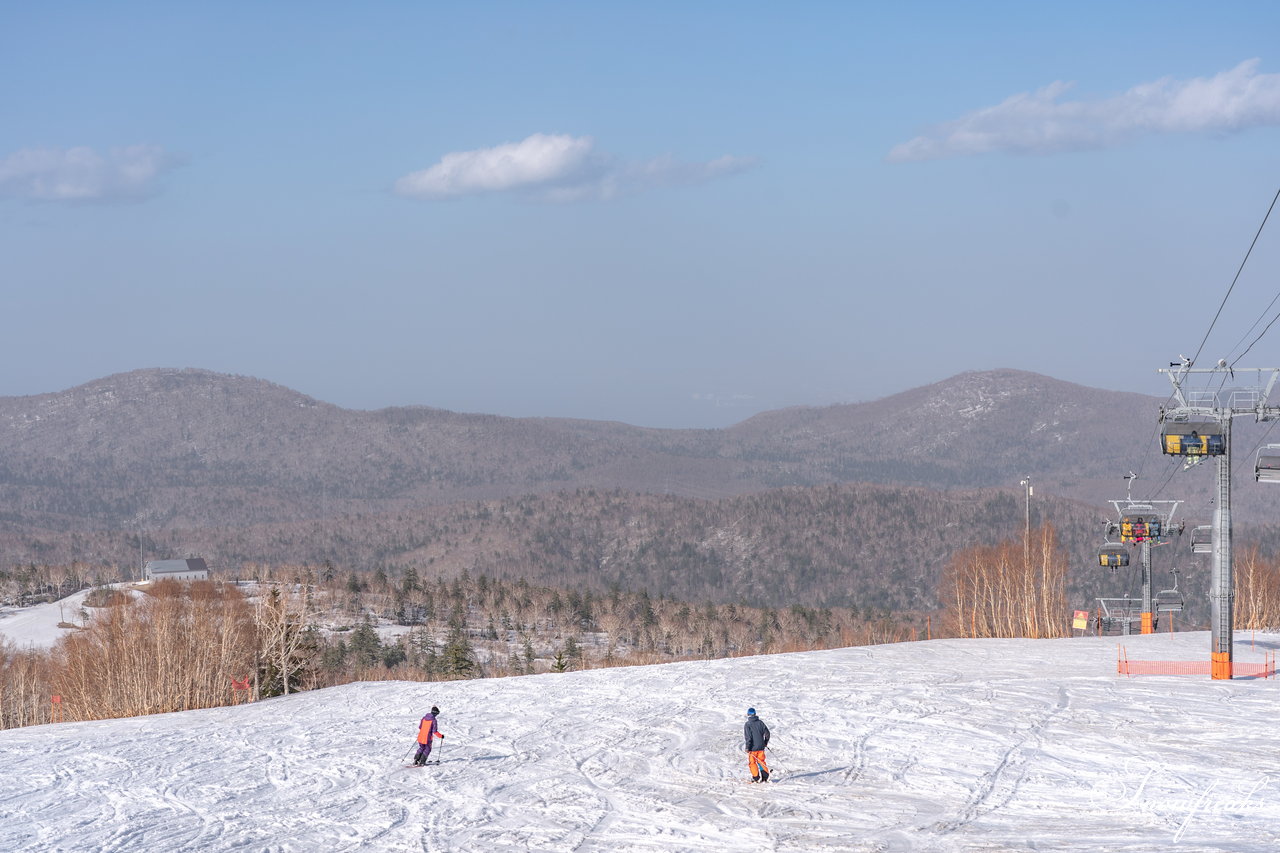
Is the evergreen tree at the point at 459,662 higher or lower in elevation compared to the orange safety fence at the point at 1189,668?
lower

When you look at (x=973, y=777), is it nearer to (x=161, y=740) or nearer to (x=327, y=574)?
(x=161, y=740)

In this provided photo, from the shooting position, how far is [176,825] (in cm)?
2216

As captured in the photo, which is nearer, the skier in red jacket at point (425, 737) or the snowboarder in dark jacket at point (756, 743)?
the snowboarder in dark jacket at point (756, 743)

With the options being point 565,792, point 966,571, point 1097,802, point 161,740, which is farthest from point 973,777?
point 966,571

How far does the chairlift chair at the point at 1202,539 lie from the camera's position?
4006 cm

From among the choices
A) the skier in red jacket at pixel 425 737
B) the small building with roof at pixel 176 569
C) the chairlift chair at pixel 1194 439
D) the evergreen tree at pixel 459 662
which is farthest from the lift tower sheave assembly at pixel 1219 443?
the small building with roof at pixel 176 569

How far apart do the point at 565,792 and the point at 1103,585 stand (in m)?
146

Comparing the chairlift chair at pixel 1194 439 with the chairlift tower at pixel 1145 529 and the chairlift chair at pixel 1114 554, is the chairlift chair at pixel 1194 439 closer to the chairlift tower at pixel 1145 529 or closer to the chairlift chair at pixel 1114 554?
the chairlift tower at pixel 1145 529


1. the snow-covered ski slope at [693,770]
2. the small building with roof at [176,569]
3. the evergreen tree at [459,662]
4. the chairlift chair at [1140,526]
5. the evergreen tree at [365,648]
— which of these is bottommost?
the small building with roof at [176,569]

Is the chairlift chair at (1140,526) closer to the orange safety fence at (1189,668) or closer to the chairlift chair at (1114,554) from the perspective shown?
the chairlift chair at (1114,554)

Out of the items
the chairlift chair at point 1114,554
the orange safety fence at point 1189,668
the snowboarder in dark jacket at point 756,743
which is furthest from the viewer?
the chairlift chair at point 1114,554

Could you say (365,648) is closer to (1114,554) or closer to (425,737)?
(1114,554)

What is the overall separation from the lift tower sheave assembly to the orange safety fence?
8.32ft

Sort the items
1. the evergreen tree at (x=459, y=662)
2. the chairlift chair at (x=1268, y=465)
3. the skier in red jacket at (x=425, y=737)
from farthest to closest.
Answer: the evergreen tree at (x=459, y=662), the chairlift chair at (x=1268, y=465), the skier in red jacket at (x=425, y=737)
